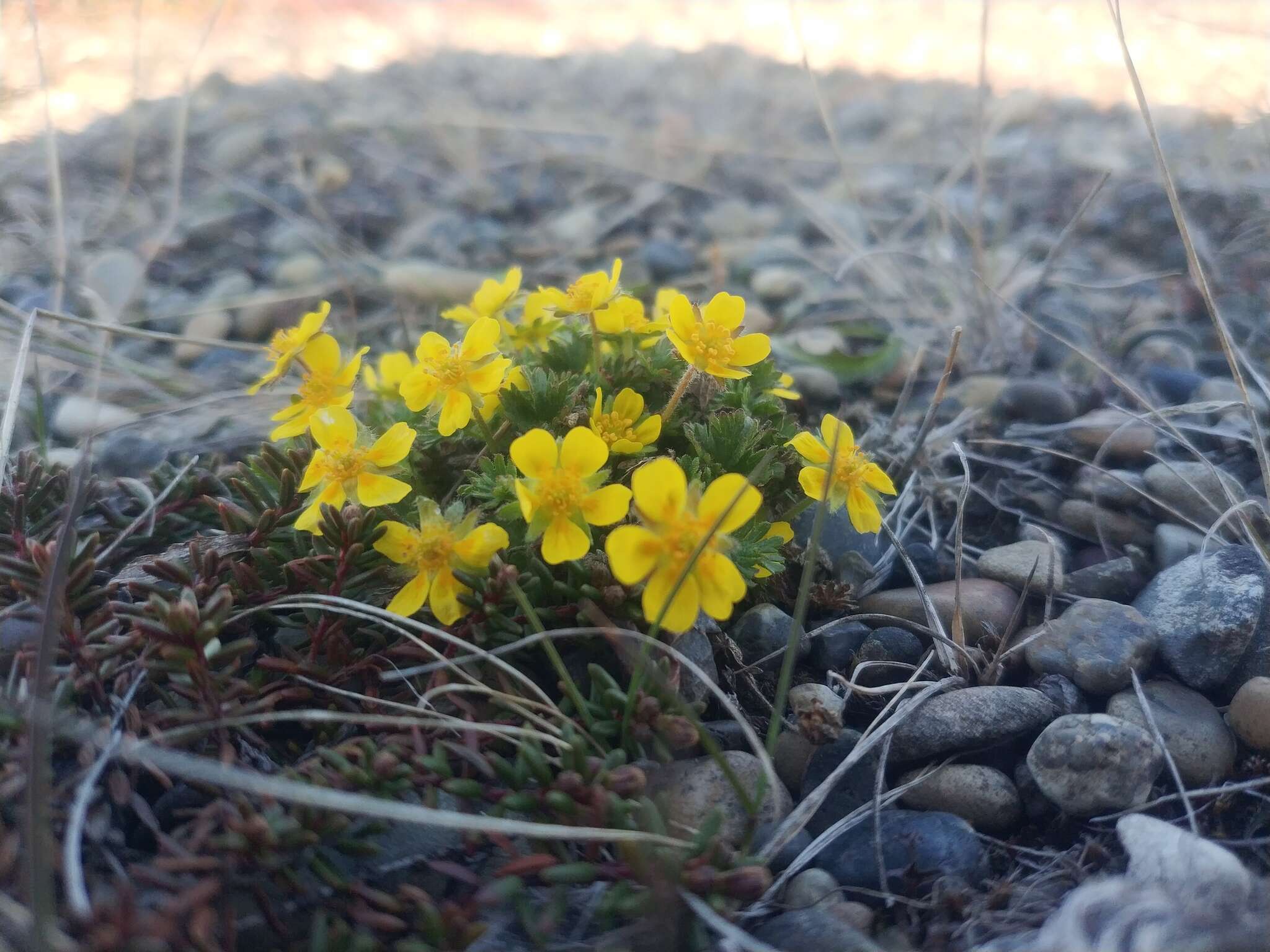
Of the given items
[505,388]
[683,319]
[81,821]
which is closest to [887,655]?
[683,319]

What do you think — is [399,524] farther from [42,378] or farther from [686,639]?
[42,378]

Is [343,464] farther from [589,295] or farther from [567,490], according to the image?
[589,295]

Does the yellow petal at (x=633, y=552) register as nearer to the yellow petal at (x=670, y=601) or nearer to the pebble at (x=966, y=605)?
the yellow petal at (x=670, y=601)

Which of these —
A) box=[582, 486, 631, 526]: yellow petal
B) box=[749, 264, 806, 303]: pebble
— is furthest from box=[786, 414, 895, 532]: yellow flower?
box=[749, 264, 806, 303]: pebble

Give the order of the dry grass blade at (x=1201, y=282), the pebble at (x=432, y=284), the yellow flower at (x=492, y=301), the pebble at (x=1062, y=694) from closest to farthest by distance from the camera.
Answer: the pebble at (x=1062, y=694), the dry grass blade at (x=1201, y=282), the yellow flower at (x=492, y=301), the pebble at (x=432, y=284)

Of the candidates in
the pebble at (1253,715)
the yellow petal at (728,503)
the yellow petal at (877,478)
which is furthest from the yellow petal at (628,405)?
the pebble at (1253,715)

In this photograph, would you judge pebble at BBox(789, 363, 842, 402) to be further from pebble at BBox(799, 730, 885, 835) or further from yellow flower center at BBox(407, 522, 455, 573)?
yellow flower center at BBox(407, 522, 455, 573)
